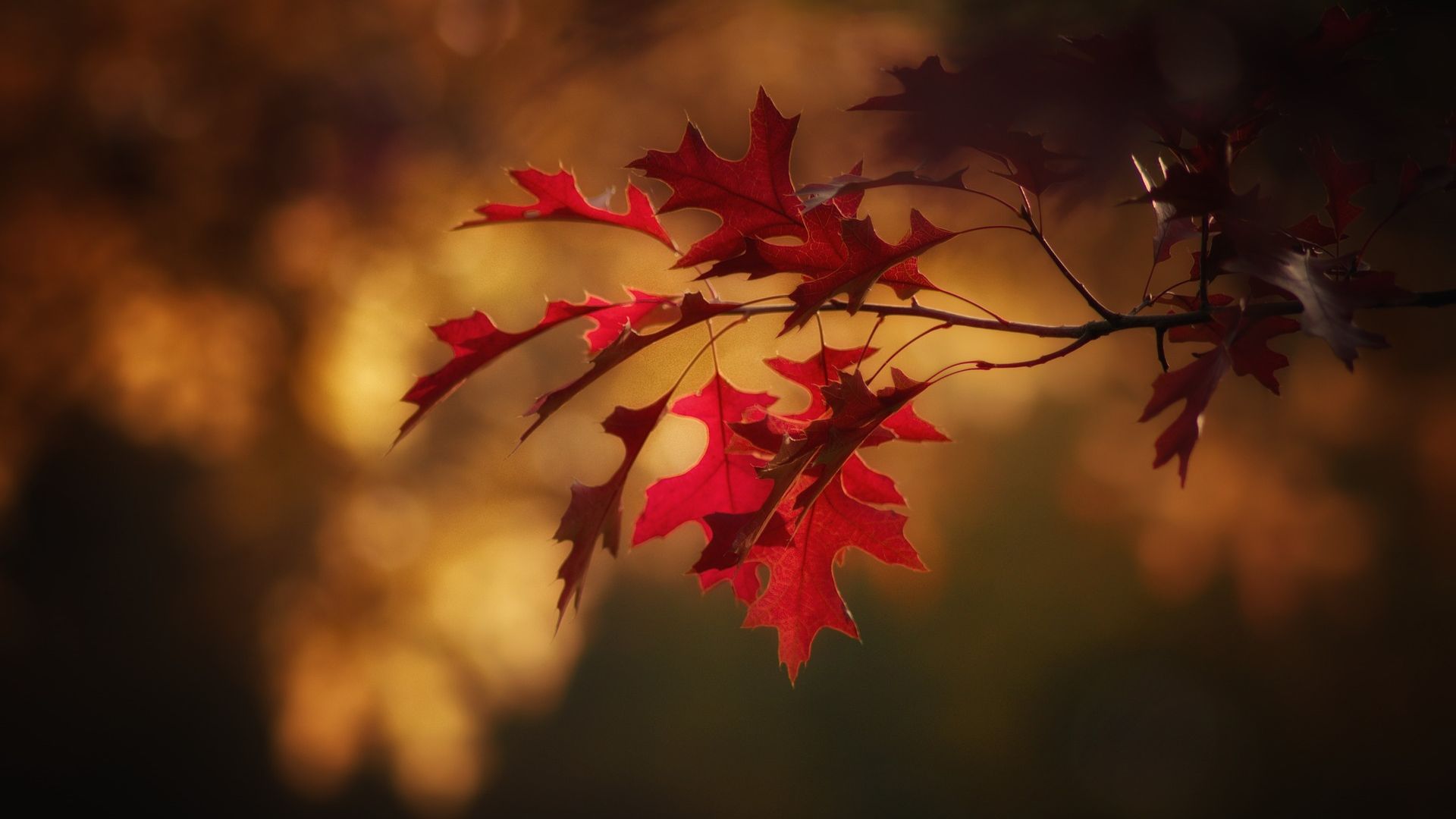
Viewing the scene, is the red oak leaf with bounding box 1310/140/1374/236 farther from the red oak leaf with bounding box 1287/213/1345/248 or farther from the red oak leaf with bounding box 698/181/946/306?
the red oak leaf with bounding box 698/181/946/306

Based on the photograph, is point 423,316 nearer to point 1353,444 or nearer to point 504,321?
point 504,321

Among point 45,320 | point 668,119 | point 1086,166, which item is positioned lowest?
point 1086,166

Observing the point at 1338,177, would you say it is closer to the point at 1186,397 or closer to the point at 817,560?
the point at 1186,397

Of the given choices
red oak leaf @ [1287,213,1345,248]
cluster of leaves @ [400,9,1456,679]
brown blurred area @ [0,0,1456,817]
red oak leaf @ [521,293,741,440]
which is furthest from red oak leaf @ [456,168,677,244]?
brown blurred area @ [0,0,1456,817]

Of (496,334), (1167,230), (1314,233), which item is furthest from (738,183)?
(1314,233)

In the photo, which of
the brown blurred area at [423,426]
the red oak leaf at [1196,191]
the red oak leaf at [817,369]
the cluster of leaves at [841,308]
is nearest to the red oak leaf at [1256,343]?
the cluster of leaves at [841,308]

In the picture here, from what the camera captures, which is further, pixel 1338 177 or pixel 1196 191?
pixel 1338 177

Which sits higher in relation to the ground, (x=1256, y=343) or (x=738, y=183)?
(x=738, y=183)

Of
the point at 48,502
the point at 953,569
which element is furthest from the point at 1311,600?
the point at 48,502
